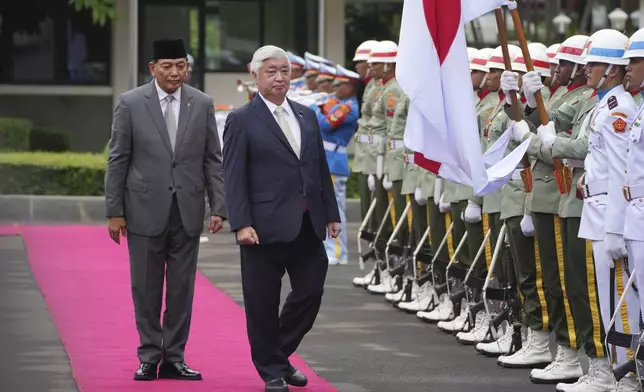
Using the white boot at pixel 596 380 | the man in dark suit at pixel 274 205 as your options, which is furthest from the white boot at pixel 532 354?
the man in dark suit at pixel 274 205

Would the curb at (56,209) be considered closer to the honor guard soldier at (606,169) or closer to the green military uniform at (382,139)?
the green military uniform at (382,139)

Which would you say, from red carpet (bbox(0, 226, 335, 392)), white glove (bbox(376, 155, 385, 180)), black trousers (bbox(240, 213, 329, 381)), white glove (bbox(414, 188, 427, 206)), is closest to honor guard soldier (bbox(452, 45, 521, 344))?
white glove (bbox(414, 188, 427, 206))


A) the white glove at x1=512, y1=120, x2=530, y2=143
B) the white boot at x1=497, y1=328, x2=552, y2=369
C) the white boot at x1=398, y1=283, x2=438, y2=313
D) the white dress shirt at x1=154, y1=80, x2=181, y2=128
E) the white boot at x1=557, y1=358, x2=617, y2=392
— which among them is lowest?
the white boot at x1=398, y1=283, x2=438, y2=313

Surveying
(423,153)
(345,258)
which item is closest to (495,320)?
Answer: (423,153)

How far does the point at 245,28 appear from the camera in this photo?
30.8 metres

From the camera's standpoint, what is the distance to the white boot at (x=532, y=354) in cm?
1080

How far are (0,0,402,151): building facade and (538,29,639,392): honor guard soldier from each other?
21.0 metres

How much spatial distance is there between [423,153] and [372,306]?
4893 mm

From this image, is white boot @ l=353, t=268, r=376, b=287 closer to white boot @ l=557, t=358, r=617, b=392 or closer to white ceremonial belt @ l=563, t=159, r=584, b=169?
white ceremonial belt @ l=563, t=159, r=584, b=169

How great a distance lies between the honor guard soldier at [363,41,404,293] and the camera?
1521 cm

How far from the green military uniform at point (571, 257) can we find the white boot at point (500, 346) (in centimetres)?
83

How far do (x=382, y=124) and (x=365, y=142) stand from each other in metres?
0.48

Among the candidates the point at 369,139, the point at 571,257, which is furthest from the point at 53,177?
the point at 571,257

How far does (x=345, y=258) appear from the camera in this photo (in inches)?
706
